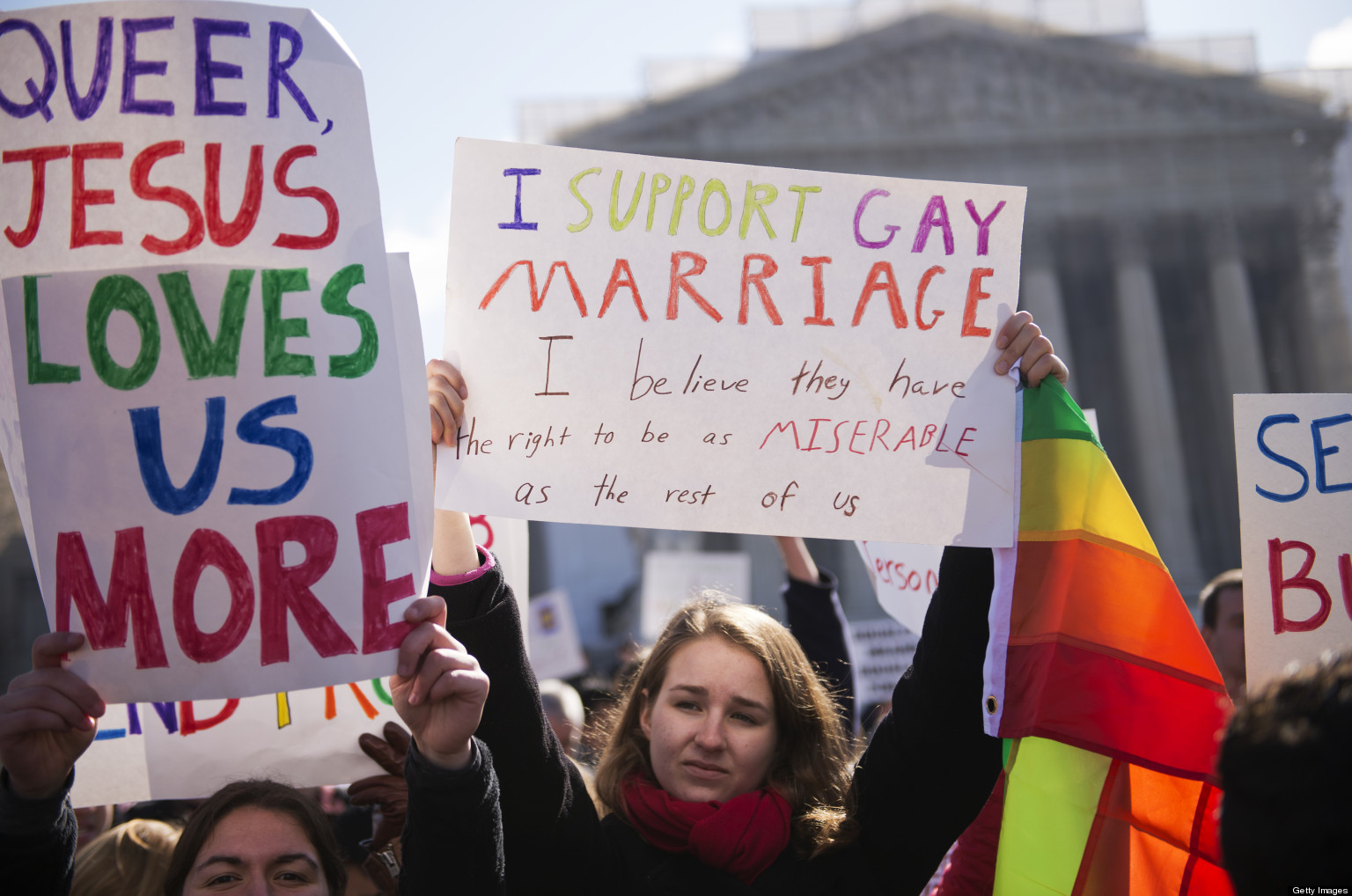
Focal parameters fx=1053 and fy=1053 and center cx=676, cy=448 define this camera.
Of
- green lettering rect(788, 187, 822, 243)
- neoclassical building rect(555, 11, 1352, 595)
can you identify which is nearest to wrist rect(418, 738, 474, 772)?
green lettering rect(788, 187, 822, 243)

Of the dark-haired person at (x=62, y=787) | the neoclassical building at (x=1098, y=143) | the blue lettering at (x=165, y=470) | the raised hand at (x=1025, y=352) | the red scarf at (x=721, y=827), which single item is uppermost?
the neoclassical building at (x=1098, y=143)

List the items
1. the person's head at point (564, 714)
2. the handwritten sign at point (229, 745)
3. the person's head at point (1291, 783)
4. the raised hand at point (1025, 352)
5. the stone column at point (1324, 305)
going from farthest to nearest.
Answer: the stone column at point (1324, 305)
the person's head at point (564, 714)
the handwritten sign at point (229, 745)
the raised hand at point (1025, 352)
the person's head at point (1291, 783)

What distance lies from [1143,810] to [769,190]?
1.48m

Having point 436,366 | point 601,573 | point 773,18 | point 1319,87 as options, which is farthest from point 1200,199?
point 436,366

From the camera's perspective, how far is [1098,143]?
26.1m

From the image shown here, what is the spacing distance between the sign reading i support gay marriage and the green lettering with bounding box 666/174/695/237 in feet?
2.43

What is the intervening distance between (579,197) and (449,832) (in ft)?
4.18

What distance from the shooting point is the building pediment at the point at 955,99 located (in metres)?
25.7

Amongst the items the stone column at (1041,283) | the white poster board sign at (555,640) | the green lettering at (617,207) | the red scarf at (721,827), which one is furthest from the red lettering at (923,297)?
the stone column at (1041,283)

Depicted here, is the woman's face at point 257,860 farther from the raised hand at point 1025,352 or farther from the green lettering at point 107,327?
the raised hand at point 1025,352

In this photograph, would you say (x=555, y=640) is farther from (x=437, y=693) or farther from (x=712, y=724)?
(x=437, y=693)

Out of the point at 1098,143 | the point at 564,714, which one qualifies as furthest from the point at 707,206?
the point at 1098,143

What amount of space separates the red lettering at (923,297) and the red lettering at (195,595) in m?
1.41

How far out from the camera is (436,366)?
211cm
